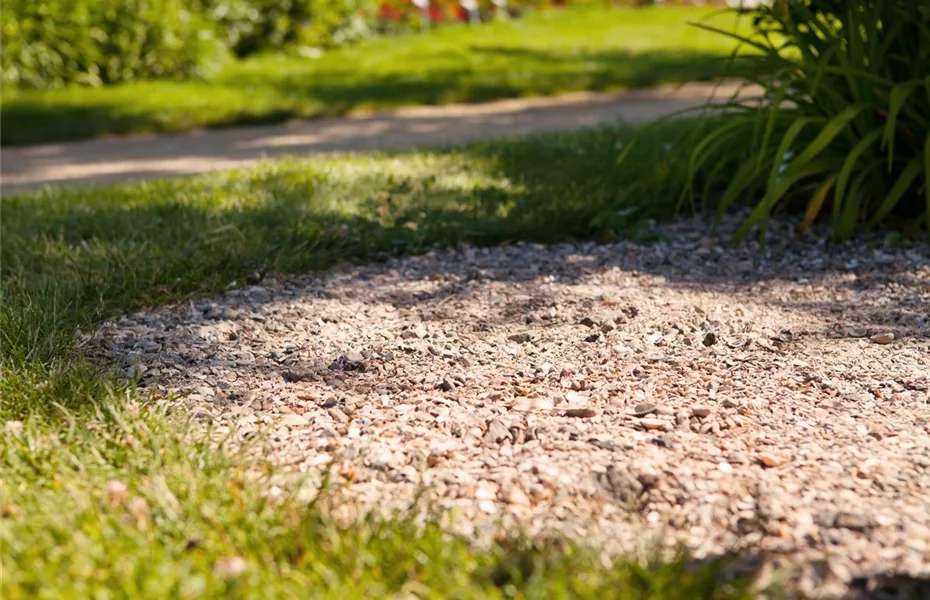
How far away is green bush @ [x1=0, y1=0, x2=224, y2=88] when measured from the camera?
340 inches

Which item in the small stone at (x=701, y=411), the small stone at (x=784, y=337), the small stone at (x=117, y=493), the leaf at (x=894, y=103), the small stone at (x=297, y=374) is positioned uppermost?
the leaf at (x=894, y=103)

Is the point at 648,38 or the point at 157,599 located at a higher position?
the point at 648,38

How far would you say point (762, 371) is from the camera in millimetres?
3074

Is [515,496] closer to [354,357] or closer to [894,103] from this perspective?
[354,357]

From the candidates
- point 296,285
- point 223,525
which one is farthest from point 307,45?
point 223,525

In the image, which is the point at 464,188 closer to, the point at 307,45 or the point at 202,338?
the point at 202,338

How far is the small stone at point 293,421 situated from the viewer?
2.72m

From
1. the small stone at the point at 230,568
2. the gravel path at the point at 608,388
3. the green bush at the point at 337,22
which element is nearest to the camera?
the small stone at the point at 230,568

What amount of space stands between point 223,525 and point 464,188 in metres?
3.32

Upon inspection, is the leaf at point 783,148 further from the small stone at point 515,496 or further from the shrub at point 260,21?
the shrub at point 260,21

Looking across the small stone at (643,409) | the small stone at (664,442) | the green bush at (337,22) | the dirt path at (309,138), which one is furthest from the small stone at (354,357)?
the green bush at (337,22)

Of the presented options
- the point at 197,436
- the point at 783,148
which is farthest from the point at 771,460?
the point at 783,148

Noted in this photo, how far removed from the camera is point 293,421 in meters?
2.73

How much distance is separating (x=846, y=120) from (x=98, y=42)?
276 inches
